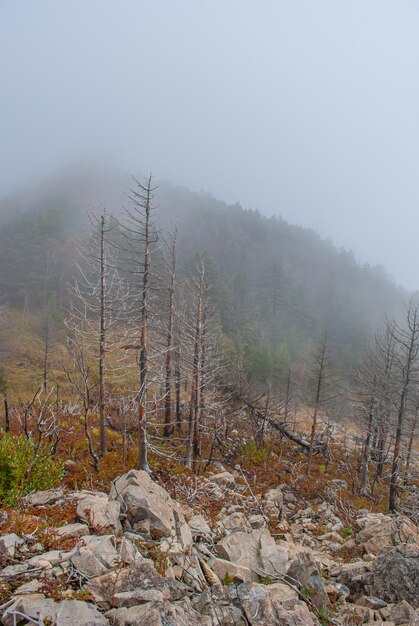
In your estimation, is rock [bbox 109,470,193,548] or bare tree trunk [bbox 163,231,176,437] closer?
rock [bbox 109,470,193,548]

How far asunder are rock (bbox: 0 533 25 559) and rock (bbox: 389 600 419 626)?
5.12 meters

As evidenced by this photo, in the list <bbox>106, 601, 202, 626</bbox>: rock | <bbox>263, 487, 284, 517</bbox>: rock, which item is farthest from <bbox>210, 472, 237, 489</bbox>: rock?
<bbox>106, 601, 202, 626</bbox>: rock

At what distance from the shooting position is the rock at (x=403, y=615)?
446cm

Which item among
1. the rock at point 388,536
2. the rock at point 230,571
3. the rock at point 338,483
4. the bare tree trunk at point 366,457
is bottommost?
the rock at point 338,483

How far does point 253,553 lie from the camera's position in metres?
5.82

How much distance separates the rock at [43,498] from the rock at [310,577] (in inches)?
178

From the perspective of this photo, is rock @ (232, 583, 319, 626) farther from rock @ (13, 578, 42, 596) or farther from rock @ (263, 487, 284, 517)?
rock @ (263, 487, 284, 517)

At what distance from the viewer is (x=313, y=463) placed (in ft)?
76.9

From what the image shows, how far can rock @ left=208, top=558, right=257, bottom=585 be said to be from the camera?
16.5 feet

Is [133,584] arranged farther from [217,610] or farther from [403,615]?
[403,615]

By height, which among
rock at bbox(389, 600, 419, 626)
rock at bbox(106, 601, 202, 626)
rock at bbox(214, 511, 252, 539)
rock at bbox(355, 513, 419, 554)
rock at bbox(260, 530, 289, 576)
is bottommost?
rock at bbox(355, 513, 419, 554)

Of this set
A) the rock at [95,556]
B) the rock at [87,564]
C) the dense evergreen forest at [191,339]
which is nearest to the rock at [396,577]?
the rock at [95,556]

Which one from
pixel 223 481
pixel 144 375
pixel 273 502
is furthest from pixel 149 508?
pixel 273 502

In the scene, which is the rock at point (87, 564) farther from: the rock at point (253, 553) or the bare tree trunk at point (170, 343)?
the bare tree trunk at point (170, 343)
